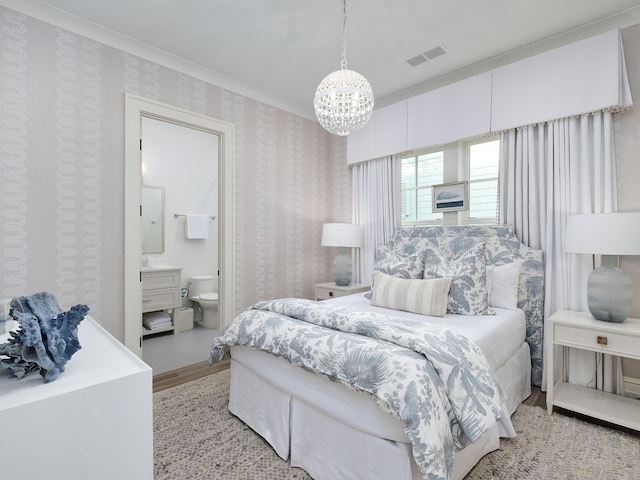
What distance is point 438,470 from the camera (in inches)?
46.1

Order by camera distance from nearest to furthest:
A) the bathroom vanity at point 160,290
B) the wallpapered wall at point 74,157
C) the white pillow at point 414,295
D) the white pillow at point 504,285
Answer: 1. the wallpapered wall at point 74,157
2. the white pillow at point 414,295
3. the white pillow at point 504,285
4. the bathroom vanity at point 160,290

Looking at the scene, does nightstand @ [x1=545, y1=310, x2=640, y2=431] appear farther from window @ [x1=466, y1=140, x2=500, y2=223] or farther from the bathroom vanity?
the bathroom vanity

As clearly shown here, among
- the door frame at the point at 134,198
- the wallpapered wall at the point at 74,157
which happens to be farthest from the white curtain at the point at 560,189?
the door frame at the point at 134,198

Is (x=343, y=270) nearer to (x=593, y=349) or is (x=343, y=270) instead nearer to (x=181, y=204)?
(x=593, y=349)

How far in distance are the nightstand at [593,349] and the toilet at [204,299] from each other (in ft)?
12.0

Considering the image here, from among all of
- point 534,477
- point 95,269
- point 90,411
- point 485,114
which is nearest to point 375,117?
point 485,114

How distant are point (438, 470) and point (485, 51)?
3119 mm

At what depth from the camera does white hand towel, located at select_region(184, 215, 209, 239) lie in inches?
193

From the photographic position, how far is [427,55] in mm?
2889

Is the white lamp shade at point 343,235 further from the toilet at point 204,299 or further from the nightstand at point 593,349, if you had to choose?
the nightstand at point 593,349

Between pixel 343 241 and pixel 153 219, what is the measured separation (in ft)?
9.04

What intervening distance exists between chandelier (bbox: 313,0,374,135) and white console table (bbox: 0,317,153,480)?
1.67 m

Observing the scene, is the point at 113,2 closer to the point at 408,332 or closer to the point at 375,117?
the point at 375,117

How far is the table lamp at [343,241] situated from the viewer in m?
3.73
